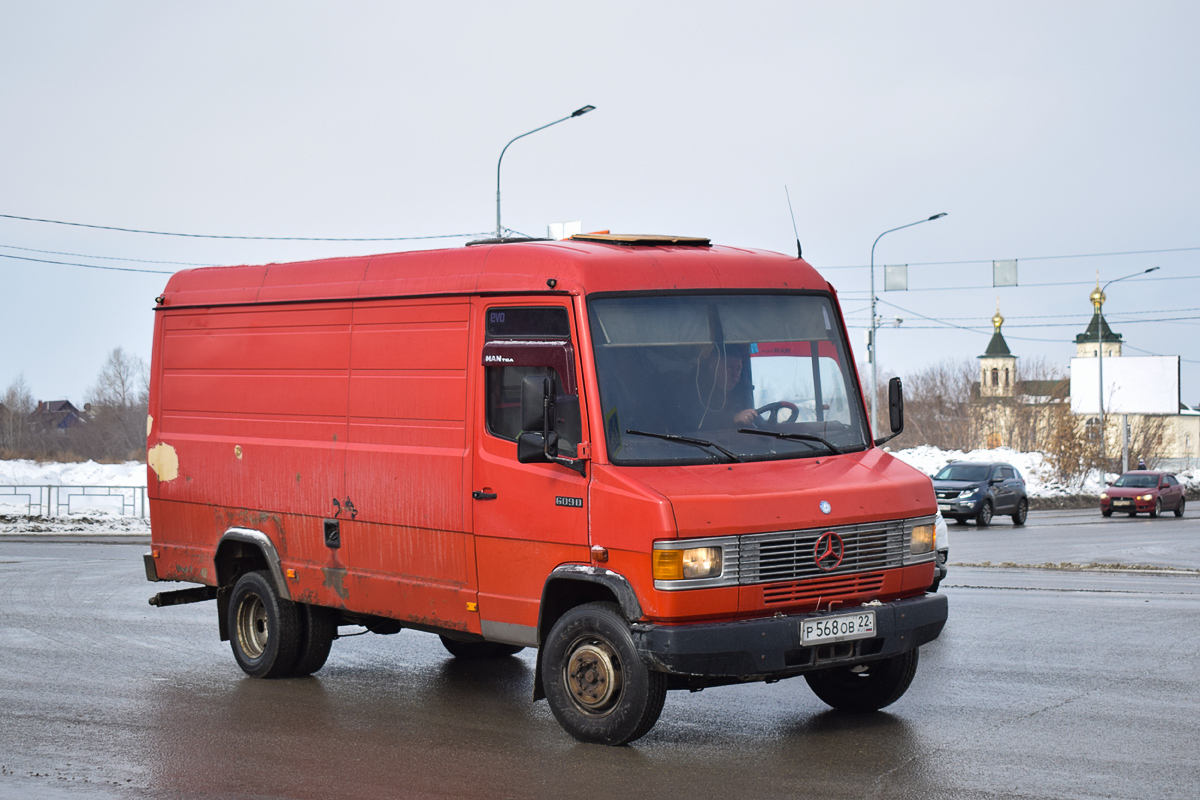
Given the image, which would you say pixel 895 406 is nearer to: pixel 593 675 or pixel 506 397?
pixel 506 397

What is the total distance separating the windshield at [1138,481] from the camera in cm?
4072

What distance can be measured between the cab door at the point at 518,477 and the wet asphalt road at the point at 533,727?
809mm

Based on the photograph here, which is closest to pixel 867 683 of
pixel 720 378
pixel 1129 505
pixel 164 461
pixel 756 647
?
pixel 756 647

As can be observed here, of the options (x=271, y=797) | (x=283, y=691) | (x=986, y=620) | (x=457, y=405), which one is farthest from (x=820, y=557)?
(x=986, y=620)

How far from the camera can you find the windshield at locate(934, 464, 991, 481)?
34.7m

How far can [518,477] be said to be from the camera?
739cm

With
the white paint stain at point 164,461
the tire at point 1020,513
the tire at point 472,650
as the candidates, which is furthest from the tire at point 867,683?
the tire at point 1020,513

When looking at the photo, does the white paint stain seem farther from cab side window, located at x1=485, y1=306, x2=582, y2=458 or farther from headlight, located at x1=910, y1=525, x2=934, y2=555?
headlight, located at x1=910, y1=525, x2=934, y2=555

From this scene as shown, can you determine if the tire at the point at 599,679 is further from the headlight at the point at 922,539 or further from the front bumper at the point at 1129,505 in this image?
the front bumper at the point at 1129,505

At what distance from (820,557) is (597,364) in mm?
1553

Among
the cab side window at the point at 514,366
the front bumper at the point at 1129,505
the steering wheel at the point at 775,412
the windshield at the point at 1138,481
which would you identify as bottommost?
the front bumper at the point at 1129,505

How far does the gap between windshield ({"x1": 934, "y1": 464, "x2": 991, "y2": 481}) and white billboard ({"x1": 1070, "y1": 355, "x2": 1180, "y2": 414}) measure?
3061 centimetres

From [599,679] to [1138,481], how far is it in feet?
125

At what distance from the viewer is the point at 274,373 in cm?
927
